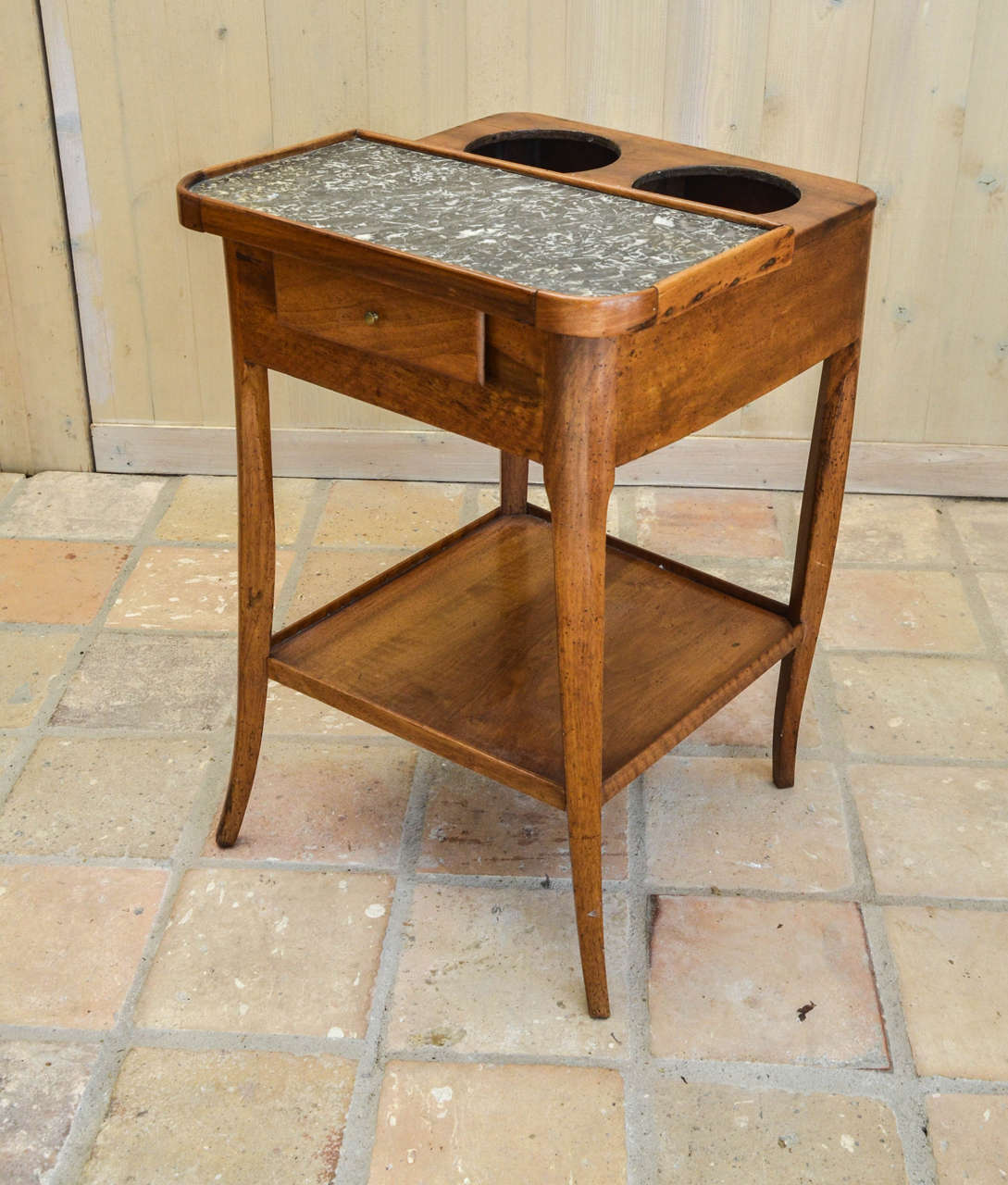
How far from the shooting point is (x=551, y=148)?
6.61ft

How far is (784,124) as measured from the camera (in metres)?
2.73

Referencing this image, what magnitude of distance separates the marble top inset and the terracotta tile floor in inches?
35.4

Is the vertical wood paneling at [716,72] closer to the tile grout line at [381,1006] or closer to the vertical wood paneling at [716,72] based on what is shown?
the vertical wood paneling at [716,72]

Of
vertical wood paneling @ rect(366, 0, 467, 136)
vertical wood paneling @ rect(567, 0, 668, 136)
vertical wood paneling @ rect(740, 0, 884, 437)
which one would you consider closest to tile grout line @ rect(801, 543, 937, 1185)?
vertical wood paneling @ rect(740, 0, 884, 437)

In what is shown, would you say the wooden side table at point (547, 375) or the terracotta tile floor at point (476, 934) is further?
the terracotta tile floor at point (476, 934)

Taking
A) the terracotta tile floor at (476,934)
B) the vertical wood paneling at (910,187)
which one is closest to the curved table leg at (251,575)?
the terracotta tile floor at (476,934)

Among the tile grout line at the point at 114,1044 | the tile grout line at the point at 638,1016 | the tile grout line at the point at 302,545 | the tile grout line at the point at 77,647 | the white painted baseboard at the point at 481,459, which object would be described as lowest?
the tile grout line at the point at 114,1044

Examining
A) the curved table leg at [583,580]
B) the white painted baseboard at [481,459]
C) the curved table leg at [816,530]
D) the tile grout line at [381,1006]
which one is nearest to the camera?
the curved table leg at [583,580]

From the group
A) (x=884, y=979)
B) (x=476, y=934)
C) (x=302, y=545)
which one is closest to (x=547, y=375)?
(x=476, y=934)

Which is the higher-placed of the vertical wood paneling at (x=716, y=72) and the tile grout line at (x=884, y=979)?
the vertical wood paneling at (x=716, y=72)

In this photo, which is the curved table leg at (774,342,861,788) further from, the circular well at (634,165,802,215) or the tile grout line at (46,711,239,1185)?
the tile grout line at (46,711,239,1185)

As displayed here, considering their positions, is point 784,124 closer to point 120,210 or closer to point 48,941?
point 120,210

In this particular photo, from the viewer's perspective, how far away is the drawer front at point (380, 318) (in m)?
1.48

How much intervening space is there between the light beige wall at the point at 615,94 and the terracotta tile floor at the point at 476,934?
0.65 m
